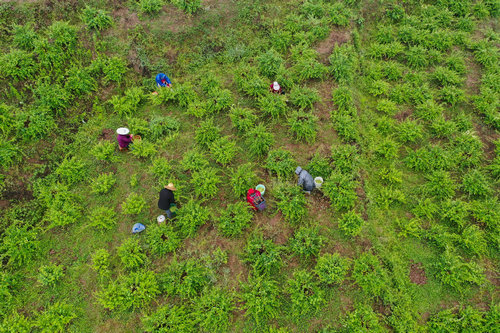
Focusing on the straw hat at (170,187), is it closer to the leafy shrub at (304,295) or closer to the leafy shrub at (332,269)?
the leafy shrub at (304,295)

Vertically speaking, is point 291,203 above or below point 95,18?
below

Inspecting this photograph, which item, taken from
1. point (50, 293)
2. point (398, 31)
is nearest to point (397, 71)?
point (398, 31)

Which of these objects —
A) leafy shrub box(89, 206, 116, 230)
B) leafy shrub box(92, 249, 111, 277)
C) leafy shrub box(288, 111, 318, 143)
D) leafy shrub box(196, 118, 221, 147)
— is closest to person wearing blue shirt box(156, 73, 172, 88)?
leafy shrub box(196, 118, 221, 147)

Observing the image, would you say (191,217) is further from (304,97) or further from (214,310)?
(304,97)

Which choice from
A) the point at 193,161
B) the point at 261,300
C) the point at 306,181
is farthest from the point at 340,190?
the point at 193,161

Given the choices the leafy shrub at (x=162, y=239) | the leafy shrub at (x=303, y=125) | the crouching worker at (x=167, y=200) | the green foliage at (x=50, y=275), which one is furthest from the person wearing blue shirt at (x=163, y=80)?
the green foliage at (x=50, y=275)

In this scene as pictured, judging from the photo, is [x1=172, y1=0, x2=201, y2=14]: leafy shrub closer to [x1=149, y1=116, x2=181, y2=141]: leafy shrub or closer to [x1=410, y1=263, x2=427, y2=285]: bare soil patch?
[x1=149, y1=116, x2=181, y2=141]: leafy shrub
